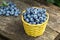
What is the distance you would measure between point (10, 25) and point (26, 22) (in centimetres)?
27

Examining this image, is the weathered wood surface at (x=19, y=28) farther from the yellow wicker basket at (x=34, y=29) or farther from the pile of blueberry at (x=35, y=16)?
the pile of blueberry at (x=35, y=16)

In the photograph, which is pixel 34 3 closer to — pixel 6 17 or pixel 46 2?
pixel 46 2

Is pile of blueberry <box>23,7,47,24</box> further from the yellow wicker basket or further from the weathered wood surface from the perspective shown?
the weathered wood surface

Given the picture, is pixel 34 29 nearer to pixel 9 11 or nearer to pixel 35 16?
pixel 35 16

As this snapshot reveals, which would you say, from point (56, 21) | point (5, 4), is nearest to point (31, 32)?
point (56, 21)

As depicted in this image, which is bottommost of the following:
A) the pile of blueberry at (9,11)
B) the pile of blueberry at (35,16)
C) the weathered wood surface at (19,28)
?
the weathered wood surface at (19,28)

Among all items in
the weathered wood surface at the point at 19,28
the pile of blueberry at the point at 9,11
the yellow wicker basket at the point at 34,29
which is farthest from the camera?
the pile of blueberry at the point at 9,11

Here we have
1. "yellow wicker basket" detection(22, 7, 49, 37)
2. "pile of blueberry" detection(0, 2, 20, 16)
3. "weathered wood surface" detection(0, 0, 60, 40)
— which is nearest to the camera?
"yellow wicker basket" detection(22, 7, 49, 37)

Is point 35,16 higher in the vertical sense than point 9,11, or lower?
higher

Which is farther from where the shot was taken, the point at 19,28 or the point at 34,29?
the point at 19,28

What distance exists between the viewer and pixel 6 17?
1.78m

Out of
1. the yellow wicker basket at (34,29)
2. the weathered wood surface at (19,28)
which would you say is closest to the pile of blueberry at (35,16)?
the yellow wicker basket at (34,29)

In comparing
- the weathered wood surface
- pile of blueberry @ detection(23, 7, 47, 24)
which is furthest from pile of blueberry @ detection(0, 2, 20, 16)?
pile of blueberry @ detection(23, 7, 47, 24)

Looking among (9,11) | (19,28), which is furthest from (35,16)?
(9,11)
